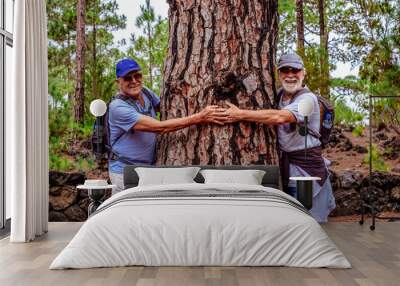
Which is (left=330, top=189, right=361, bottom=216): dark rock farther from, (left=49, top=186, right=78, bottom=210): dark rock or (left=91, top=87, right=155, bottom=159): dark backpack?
(left=49, top=186, right=78, bottom=210): dark rock

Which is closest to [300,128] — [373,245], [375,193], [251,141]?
[251,141]

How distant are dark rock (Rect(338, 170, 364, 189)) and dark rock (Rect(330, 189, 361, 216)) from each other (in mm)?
58

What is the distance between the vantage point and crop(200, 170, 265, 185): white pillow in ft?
19.3

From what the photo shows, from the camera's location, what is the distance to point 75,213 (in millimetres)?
6816

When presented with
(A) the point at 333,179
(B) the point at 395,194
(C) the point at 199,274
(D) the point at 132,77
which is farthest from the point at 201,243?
(B) the point at 395,194

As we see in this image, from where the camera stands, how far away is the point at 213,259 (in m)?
4.16

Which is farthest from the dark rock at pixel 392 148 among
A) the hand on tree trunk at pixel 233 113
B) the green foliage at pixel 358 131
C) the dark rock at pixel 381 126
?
the hand on tree trunk at pixel 233 113

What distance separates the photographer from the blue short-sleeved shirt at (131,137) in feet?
21.6

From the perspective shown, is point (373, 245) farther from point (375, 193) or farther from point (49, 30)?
point (49, 30)

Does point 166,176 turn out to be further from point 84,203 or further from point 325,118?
point 325,118

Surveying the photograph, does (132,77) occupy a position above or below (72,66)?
below

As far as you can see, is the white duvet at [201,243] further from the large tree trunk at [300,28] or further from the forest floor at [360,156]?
the large tree trunk at [300,28]

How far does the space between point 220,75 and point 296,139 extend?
1131mm


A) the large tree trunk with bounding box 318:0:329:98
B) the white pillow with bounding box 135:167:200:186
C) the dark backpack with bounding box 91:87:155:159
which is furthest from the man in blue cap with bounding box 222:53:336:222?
the dark backpack with bounding box 91:87:155:159
